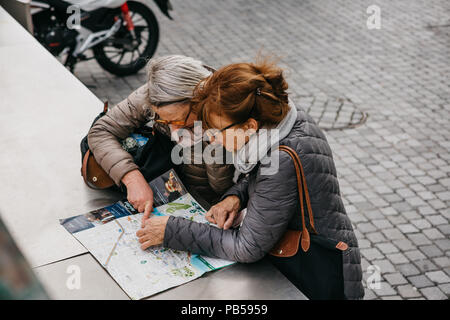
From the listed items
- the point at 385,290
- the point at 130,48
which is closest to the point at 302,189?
the point at 385,290

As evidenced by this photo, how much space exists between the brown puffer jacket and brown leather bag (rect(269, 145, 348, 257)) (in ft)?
1.86

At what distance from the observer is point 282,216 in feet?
5.70

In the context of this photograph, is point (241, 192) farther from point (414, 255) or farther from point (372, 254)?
point (414, 255)

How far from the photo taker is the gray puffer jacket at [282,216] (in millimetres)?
1731

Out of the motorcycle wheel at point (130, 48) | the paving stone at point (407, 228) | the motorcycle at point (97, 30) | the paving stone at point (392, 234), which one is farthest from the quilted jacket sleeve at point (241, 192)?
the motorcycle wheel at point (130, 48)

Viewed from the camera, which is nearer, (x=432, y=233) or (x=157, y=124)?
(x=157, y=124)

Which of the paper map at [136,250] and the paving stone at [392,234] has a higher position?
the paper map at [136,250]

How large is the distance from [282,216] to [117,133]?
3.33 feet

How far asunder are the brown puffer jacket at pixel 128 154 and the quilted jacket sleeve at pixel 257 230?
490 mm

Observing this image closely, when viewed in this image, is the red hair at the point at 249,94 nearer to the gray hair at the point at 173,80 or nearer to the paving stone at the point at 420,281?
the gray hair at the point at 173,80

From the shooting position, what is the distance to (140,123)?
2430mm
